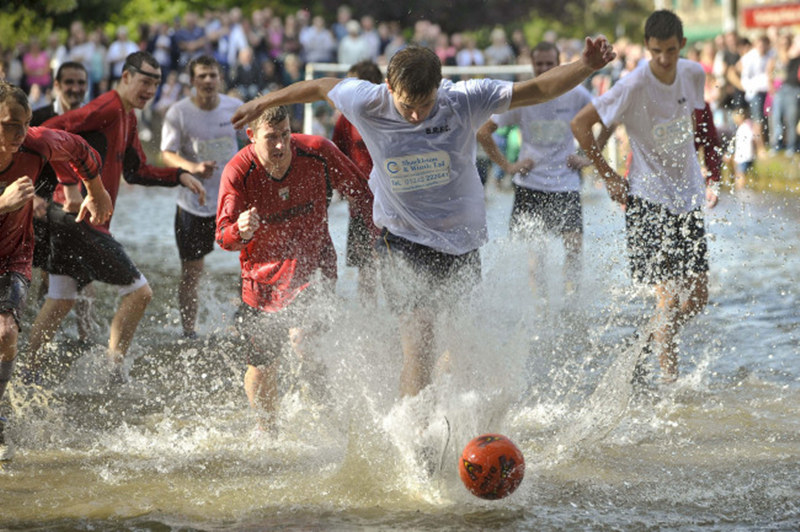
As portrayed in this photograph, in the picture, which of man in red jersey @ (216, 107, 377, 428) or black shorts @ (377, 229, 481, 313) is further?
man in red jersey @ (216, 107, 377, 428)

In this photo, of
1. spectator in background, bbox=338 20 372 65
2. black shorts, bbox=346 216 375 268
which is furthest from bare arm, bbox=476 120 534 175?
spectator in background, bbox=338 20 372 65

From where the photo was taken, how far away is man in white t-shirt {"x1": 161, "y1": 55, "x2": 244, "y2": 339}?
27.1ft

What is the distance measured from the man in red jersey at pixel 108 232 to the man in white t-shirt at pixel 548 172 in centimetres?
251

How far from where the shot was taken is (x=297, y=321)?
223 inches

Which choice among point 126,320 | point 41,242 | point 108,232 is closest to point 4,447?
point 126,320

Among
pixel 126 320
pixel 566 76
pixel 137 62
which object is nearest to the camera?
pixel 566 76

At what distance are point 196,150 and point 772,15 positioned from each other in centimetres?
3091

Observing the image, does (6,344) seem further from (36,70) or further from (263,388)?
(36,70)

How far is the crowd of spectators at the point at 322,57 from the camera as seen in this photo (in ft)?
57.9

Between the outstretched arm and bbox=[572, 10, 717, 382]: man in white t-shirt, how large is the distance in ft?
5.59

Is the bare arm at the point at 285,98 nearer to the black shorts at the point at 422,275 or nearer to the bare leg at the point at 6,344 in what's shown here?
the black shorts at the point at 422,275

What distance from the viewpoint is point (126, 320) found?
702 cm

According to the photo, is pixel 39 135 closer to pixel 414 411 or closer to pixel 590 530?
pixel 414 411

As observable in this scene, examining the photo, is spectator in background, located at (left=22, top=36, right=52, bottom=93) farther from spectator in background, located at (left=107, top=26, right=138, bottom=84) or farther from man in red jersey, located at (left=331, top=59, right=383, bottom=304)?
man in red jersey, located at (left=331, top=59, right=383, bottom=304)
